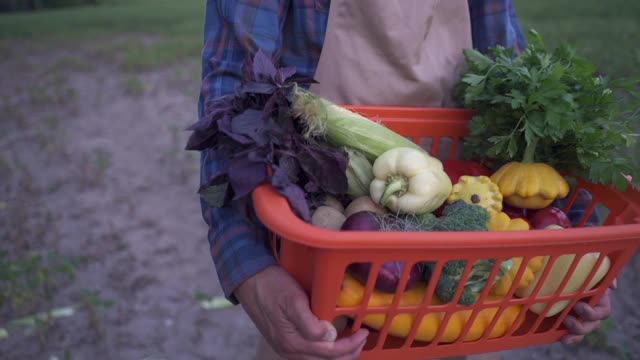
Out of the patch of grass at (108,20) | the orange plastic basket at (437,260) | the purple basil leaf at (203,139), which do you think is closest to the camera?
the orange plastic basket at (437,260)

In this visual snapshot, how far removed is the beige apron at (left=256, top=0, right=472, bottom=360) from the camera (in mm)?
1504

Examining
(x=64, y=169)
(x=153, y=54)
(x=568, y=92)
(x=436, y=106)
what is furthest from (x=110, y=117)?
(x=568, y=92)

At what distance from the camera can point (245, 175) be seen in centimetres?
117

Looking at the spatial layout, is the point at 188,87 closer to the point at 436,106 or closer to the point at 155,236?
the point at 155,236

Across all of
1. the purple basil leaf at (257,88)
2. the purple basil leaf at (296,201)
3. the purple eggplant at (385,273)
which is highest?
the purple basil leaf at (257,88)

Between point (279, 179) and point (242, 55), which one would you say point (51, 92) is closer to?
point (242, 55)

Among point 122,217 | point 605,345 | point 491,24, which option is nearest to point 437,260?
point 491,24

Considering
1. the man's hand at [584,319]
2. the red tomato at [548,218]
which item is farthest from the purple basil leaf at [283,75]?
the man's hand at [584,319]

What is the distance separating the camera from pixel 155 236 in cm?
335

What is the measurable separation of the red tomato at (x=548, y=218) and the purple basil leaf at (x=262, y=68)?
783 millimetres

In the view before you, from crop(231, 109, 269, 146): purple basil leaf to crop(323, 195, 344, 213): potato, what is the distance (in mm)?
238

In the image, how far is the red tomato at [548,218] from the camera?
149 cm

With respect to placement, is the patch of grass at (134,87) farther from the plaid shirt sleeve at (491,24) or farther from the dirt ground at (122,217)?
the plaid shirt sleeve at (491,24)

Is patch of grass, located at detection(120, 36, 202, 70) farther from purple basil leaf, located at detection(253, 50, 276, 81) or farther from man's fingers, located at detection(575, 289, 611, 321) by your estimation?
man's fingers, located at detection(575, 289, 611, 321)
